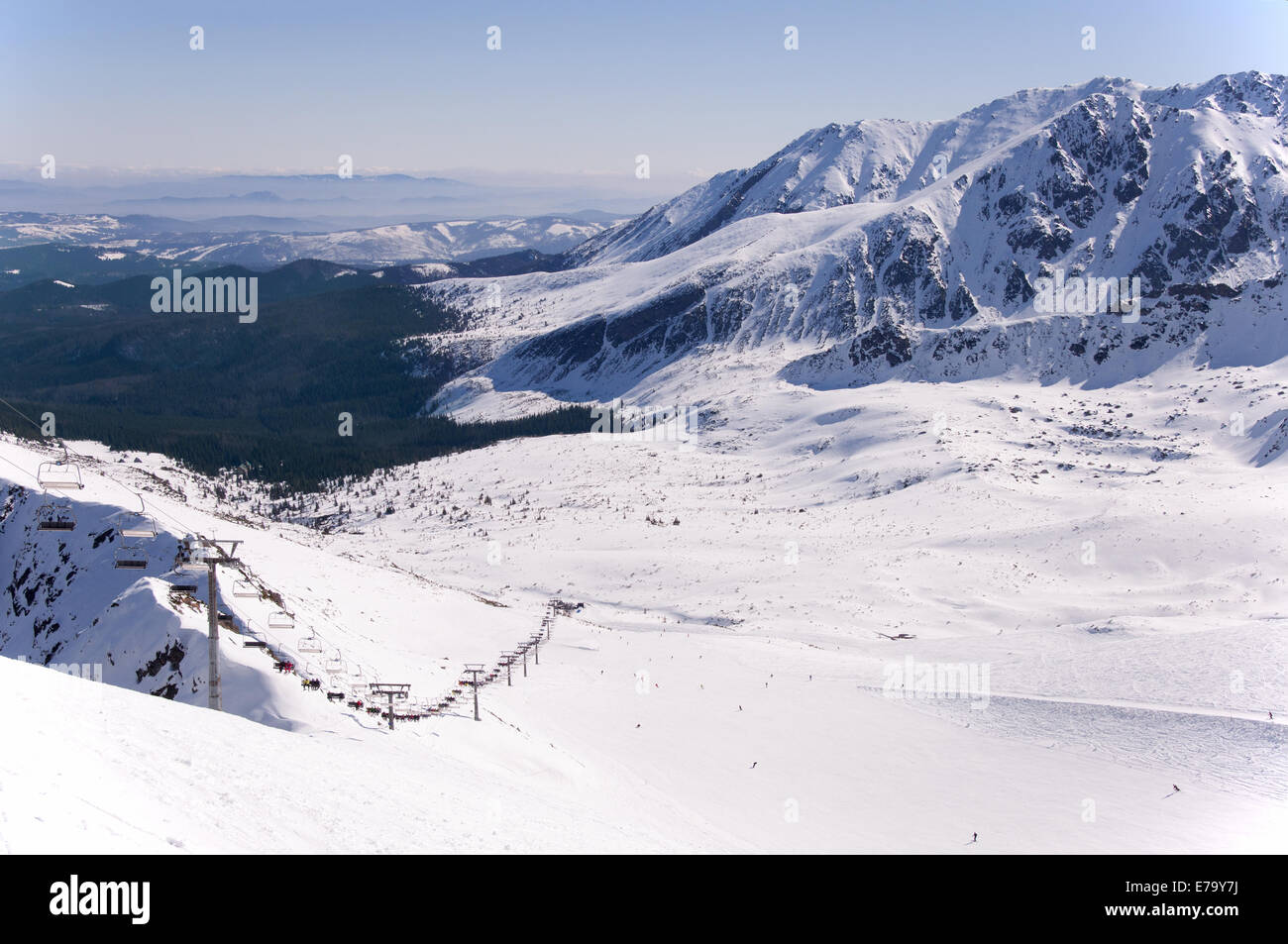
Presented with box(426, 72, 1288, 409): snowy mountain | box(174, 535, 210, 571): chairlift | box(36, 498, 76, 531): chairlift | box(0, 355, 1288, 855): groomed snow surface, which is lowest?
box(0, 355, 1288, 855): groomed snow surface

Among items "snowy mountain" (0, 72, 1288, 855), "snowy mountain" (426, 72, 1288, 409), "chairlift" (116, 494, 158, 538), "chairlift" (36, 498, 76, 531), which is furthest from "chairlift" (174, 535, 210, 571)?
"snowy mountain" (426, 72, 1288, 409)

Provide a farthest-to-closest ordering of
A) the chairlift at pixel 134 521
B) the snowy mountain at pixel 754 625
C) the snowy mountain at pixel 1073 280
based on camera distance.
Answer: the snowy mountain at pixel 1073 280, the chairlift at pixel 134 521, the snowy mountain at pixel 754 625

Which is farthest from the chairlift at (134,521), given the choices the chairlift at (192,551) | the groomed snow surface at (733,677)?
the chairlift at (192,551)

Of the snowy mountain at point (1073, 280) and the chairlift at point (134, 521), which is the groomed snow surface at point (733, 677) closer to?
the chairlift at point (134, 521)

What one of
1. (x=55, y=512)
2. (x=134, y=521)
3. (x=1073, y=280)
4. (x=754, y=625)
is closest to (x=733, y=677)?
(x=754, y=625)

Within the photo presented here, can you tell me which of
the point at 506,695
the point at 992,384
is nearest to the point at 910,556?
the point at 506,695

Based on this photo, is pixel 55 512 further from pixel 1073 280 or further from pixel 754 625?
pixel 1073 280

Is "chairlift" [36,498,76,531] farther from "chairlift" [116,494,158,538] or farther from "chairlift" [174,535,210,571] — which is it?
"chairlift" [174,535,210,571]

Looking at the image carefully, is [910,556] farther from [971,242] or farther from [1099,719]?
[971,242]
